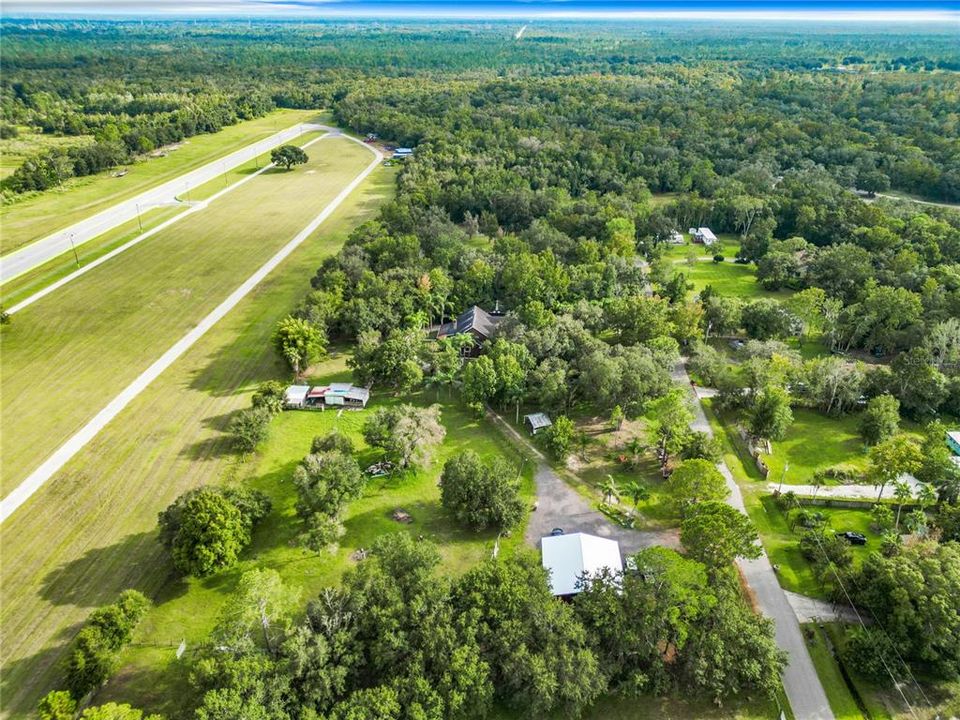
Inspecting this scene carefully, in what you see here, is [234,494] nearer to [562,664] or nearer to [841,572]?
[562,664]

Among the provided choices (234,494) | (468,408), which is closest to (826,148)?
(468,408)

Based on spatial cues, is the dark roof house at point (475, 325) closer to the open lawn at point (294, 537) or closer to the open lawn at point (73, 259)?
the open lawn at point (294, 537)

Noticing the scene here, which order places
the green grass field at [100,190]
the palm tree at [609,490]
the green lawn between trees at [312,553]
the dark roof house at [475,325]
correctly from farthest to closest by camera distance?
the green grass field at [100,190] < the dark roof house at [475,325] < the palm tree at [609,490] < the green lawn between trees at [312,553]

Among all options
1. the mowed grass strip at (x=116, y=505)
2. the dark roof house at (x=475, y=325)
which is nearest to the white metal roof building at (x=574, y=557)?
the mowed grass strip at (x=116, y=505)

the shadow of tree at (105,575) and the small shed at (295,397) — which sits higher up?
the shadow of tree at (105,575)

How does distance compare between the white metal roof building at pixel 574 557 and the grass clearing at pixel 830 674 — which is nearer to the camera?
the grass clearing at pixel 830 674

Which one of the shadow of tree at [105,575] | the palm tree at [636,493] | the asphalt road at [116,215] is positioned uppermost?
the palm tree at [636,493]

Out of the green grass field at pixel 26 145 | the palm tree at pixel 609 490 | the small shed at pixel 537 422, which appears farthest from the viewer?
the green grass field at pixel 26 145
